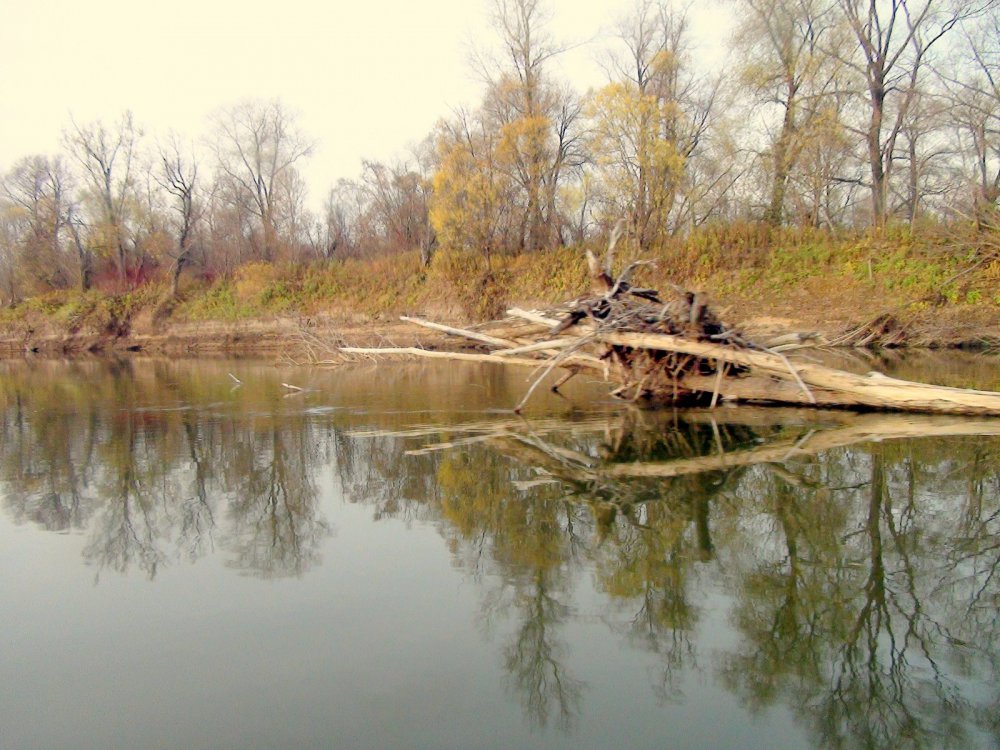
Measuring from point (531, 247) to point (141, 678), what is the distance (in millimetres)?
31095

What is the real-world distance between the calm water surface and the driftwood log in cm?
48

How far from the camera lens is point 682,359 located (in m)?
11.0

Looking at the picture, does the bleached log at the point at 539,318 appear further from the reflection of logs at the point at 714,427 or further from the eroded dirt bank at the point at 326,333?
the eroded dirt bank at the point at 326,333

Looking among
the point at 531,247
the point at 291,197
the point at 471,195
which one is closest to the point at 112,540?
the point at 471,195

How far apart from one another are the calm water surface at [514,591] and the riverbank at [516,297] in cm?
737

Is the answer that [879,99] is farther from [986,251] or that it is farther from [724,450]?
[724,450]

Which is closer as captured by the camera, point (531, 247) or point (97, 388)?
point (97, 388)

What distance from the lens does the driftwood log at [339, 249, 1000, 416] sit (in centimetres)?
902

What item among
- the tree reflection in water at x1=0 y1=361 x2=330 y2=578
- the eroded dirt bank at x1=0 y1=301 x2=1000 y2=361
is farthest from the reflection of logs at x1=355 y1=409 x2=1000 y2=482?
the eroded dirt bank at x1=0 y1=301 x2=1000 y2=361

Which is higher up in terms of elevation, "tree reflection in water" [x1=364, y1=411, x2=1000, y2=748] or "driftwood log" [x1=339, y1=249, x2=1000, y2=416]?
"driftwood log" [x1=339, y1=249, x2=1000, y2=416]

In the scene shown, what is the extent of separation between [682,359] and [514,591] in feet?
23.9

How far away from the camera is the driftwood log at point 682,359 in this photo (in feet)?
29.6

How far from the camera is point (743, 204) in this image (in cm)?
2838

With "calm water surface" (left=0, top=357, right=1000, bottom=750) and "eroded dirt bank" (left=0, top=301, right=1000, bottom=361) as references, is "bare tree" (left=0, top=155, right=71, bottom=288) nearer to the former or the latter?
"eroded dirt bank" (left=0, top=301, right=1000, bottom=361)
